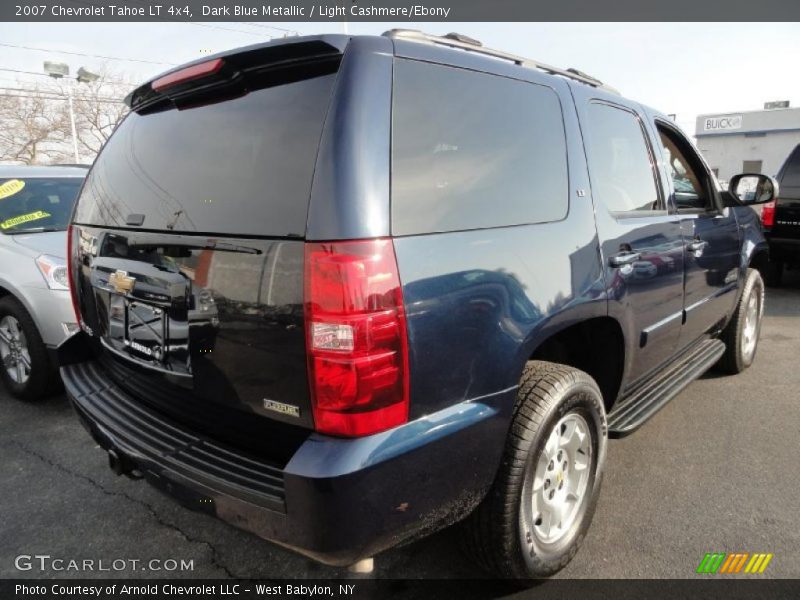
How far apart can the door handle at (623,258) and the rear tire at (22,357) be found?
12.3 feet

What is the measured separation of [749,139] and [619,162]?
1170 inches

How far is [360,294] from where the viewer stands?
4.78ft

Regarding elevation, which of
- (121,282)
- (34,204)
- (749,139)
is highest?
(749,139)

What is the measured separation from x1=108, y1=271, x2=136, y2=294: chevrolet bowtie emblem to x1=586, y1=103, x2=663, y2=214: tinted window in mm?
1946

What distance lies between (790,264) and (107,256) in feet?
30.2

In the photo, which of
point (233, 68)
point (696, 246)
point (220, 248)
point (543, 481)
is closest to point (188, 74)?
point (233, 68)

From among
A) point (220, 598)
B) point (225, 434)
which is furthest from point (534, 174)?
point (220, 598)

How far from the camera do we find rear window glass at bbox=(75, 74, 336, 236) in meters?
1.58

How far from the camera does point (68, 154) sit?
33.2m

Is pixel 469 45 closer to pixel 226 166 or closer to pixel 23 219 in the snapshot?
pixel 226 166

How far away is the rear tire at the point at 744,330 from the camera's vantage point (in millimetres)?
4238

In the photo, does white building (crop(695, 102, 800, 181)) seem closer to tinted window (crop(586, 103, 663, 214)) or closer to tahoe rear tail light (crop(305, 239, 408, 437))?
tinted window (crop(586, 103, 663, 214))

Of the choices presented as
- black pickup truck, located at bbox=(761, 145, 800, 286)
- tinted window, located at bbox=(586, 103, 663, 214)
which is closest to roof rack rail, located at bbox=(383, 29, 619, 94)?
tinted window, located at bbox=(586, 103, 663, 214)

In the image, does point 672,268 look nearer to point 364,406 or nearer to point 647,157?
point 647,157
